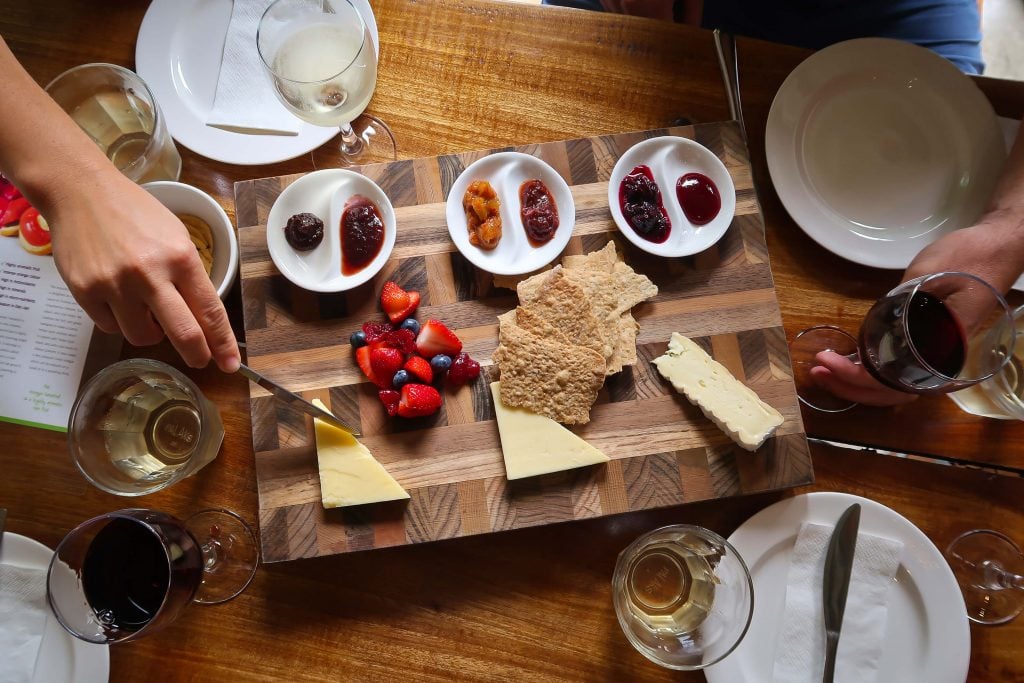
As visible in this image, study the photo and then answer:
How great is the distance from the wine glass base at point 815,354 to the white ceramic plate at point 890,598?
0.26 m

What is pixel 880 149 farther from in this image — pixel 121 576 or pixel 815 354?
pixel 121 576

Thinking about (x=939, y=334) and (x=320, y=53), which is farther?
(x=320, y=53)

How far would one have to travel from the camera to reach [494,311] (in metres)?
1.78

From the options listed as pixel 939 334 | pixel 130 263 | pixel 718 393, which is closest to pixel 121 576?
pixel 130 263

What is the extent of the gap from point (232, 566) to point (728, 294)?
1.48 metres

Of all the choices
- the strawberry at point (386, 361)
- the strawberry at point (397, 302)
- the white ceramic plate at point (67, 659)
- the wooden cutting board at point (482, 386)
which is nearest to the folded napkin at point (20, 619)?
the white ceramic plate at point (67, 659)

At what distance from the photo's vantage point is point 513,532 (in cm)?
174

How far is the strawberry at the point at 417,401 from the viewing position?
5.41ft

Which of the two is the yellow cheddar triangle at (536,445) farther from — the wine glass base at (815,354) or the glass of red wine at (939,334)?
the glass of red wine at (939,334)

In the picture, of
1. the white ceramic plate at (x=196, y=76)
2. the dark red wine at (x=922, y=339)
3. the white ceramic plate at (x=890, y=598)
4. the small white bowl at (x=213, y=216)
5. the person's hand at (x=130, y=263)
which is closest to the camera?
the person's hand at (x=130, y=263)

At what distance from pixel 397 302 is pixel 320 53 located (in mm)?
656

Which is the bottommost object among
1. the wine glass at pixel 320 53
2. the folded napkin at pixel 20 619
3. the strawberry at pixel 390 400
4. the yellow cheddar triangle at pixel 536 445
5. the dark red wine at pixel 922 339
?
the folded napkin at pixel 20 619

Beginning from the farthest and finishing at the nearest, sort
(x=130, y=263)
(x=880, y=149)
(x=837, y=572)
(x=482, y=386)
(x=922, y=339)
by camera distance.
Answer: (x=880, y=149) < (x=482, y=386) < (x=837, y=572) < (x=922, y=339) < (x=130, y=263)

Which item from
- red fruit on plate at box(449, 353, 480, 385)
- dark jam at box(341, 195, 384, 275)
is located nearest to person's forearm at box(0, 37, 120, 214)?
dark jam at box(341, 195, 384, 275)
